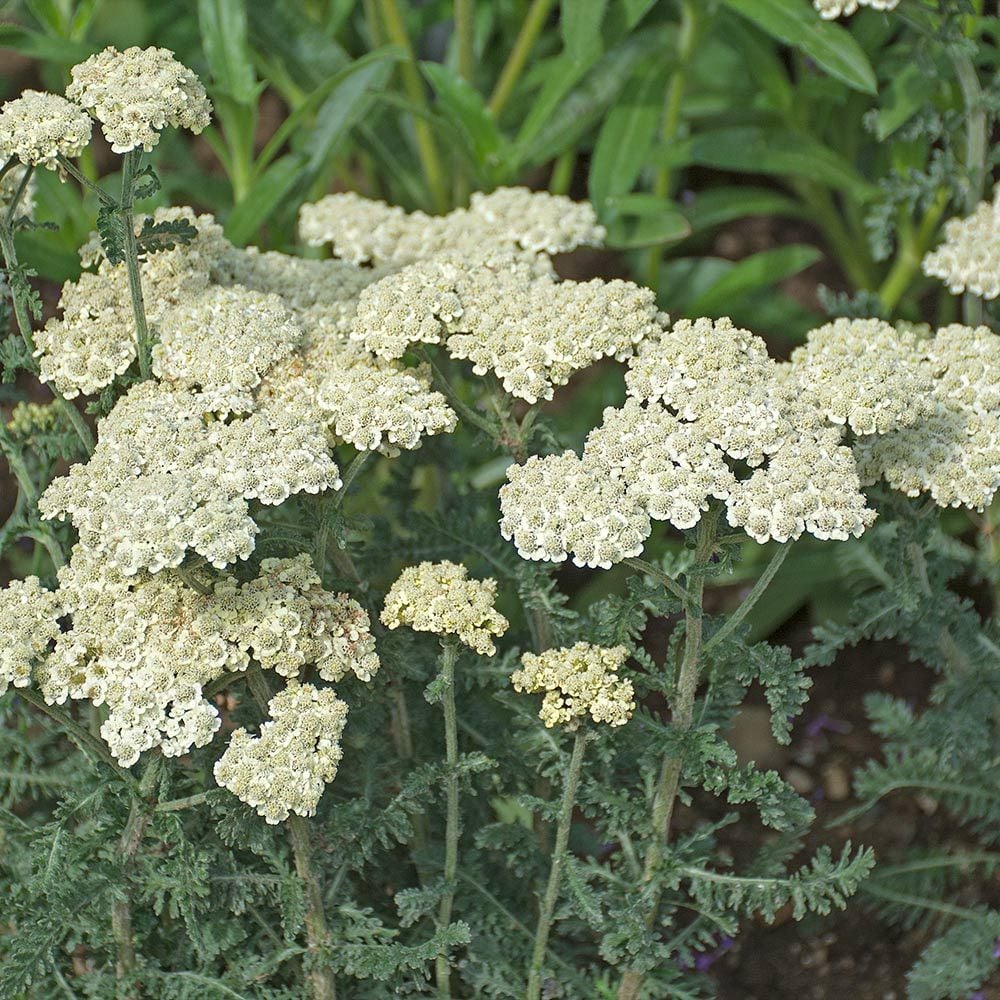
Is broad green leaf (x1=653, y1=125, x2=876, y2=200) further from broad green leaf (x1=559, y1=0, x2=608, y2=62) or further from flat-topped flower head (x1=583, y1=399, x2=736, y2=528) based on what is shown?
flat-topped flower head (x1=583, y1=399, x2=736, y2=528)

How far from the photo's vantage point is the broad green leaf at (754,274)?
4438 millimetres

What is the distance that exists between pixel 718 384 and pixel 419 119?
7.27 ft

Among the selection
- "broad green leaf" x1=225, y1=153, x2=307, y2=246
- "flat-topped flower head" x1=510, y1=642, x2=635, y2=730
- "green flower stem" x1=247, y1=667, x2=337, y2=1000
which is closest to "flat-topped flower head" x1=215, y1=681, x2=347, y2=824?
"green flower stem" x1=247, y1=667, x2=337, y2=1000

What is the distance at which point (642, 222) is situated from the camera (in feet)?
13.4

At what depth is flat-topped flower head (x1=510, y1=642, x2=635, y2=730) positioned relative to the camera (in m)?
2.53

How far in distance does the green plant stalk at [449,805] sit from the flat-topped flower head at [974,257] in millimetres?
1595

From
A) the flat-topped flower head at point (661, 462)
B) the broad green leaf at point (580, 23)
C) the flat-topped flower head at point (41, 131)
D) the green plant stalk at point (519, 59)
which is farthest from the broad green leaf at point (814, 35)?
the flat-topped flower head at point (41, 131)

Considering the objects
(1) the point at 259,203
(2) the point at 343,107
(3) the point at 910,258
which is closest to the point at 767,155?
(3) the point at 910,258

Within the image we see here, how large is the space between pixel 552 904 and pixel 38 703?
3.38 feet

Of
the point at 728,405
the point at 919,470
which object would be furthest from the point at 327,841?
the point at 919,470

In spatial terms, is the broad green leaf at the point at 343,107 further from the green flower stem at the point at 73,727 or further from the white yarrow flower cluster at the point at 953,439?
the green flower stem at the point at 73,727

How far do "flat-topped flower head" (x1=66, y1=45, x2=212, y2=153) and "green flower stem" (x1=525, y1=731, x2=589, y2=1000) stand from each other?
4.26ft

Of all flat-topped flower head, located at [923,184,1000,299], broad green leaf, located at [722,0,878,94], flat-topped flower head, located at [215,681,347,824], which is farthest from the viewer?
broad green leaf, located at [722,0,878,94]

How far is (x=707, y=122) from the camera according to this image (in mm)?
5531
